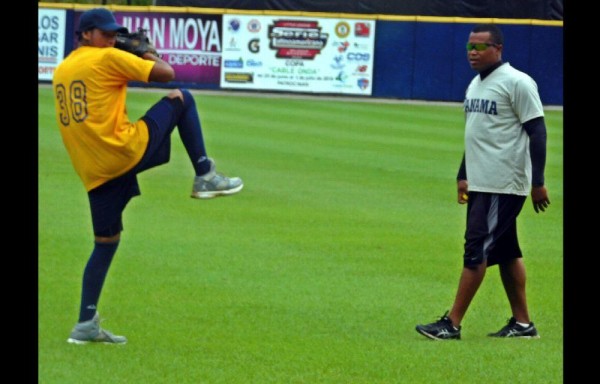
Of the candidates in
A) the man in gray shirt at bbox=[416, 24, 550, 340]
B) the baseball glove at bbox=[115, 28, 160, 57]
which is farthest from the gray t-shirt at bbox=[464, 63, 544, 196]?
the baseball glove at bbox=[115, 28, 160, 57]

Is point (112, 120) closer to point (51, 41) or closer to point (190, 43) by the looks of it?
point (190, 43)

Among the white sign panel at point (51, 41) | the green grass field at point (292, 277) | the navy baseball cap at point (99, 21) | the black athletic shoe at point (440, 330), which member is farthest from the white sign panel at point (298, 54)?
the navy baseball cap at point (99, 21)

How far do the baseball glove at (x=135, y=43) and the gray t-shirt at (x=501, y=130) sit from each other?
7.18ft

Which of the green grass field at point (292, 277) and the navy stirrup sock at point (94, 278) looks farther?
the navy stirrup sock at point (94, 278)

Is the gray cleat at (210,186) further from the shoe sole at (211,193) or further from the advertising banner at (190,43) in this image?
the advertising banner at (190,43)

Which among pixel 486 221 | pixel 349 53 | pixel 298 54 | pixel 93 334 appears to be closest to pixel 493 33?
pixel 486 221

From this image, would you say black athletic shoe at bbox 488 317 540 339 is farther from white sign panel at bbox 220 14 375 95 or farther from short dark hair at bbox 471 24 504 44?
white sign panel at bbox 220 14 375 95

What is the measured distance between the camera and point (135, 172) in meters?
8.26

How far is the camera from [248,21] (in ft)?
114

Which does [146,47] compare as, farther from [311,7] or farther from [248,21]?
[311,7]

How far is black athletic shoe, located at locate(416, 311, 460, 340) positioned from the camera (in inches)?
347

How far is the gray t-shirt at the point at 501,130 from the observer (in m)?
8.65

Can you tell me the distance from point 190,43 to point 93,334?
27.1 m
